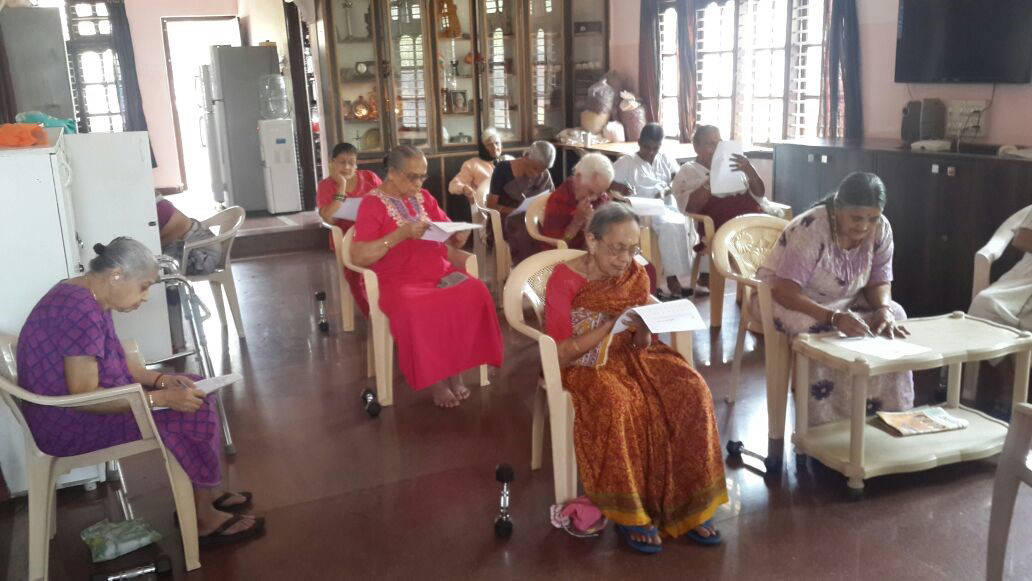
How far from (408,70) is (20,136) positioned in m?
5.41

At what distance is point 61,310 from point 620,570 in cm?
182

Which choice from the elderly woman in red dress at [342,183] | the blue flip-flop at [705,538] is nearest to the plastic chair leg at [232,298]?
the elderly woman in red dress at [342,183]

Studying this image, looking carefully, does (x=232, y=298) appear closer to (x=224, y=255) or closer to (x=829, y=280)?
(x=224, y=255)

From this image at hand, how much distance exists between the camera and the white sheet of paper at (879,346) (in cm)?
284

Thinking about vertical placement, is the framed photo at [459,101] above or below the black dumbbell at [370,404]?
above

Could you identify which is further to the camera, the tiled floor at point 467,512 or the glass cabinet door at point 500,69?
the glass cabinet door at point 500,69

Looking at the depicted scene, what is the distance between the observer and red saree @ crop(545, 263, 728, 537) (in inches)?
106

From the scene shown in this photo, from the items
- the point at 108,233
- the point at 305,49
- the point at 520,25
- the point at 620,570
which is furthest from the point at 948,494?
the point at 305,49

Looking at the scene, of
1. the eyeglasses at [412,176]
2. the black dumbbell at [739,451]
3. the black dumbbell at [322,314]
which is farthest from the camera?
the black dumbbell at [322,314]

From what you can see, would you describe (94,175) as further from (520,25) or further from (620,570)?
(520,25)

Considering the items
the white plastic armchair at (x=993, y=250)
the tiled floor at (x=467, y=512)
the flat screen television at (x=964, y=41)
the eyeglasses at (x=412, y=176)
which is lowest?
the tiled floor at (x=467, y=512)

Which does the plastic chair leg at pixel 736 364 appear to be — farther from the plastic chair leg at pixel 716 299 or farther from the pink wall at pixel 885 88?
the pink wall at pixel 885 88

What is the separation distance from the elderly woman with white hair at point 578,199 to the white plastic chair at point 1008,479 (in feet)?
9.24

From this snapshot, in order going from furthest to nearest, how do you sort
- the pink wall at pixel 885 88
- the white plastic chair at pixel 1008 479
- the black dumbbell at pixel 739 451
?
1. the pink wall at pixel 885 88
2. the black dumbbell at pixel 739 451
3. the white plastic chair at pixel 1008 479
